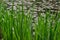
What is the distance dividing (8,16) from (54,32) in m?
0.51

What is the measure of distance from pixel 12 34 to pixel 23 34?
0.38ft

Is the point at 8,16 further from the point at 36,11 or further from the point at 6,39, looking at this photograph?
the point at 36,11

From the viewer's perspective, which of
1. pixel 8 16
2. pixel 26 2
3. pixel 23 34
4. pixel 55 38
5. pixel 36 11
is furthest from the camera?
pixel 26 2

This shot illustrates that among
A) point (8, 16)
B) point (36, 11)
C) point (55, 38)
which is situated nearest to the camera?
point (55, 38)

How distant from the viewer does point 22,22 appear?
1.84 meters

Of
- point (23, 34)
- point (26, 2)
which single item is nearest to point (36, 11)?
point (26, 2)

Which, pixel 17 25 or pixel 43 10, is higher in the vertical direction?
pixel 17 25

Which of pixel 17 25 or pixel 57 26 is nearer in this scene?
pixel 57 26

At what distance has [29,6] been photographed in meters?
3.31

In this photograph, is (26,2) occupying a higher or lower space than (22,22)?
lower

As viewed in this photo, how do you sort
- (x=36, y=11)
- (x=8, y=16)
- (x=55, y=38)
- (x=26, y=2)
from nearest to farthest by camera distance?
(x=55, y=38)
(x=8, y=16)
(x=36, y=11)
(x=26, y=2)

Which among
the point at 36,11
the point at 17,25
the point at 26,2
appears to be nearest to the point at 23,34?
the point at 17,25

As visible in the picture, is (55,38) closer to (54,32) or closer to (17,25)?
(54,32)

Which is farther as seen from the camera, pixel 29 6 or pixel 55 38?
pixel 29 6
